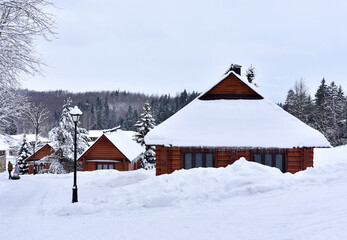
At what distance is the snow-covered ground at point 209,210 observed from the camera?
231 inches

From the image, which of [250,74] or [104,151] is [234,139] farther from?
[250,74]

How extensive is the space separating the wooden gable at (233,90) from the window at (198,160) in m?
4.13

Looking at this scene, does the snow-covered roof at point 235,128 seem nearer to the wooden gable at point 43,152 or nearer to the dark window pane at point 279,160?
the dark window pane at point 279,160

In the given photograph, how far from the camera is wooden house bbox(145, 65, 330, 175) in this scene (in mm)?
14088

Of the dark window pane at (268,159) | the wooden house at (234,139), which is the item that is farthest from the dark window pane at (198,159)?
the dark window pane at (268,159)

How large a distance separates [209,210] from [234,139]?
7024 mm

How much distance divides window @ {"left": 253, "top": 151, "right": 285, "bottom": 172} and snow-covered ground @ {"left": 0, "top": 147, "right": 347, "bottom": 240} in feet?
15.9

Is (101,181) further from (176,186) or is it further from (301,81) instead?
(301,81)

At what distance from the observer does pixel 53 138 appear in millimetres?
31234

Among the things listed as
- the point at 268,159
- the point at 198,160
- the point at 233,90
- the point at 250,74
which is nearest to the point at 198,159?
→ the point at 198,160

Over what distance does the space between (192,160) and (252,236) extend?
30.3 feet

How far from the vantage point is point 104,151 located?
30.0m

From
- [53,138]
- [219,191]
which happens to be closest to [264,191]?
[219,191]

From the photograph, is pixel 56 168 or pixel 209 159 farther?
pixel 56 168
